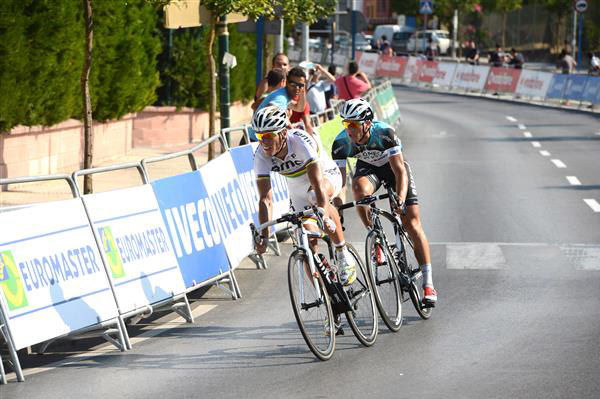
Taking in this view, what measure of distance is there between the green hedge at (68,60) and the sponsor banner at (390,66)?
35333 mm

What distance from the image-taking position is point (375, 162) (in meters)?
10.6

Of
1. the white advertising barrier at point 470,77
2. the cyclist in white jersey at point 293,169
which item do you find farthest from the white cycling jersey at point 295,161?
the white advertising barrier at point 470,77

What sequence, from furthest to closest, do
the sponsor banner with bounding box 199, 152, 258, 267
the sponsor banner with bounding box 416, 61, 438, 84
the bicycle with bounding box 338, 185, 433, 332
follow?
the sponsor banner with bounding box 416, 61, 438, 84, the sponsor banner with bounding box 199, 152, 258, 267, the bicycle with bounding box 338, 185, 433, 332

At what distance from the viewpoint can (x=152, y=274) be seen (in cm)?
1040

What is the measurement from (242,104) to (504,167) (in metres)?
12.3

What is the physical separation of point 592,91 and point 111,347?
35.7m

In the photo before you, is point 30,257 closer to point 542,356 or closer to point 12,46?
point 542,356

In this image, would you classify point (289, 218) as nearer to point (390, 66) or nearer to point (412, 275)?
point (412, 275)

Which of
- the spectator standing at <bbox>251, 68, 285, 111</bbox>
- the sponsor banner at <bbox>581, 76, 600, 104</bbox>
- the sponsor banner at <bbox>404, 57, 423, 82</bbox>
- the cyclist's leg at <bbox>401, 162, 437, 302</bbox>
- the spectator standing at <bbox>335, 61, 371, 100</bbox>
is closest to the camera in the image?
the cyclist's leg at <bbox>401, 162, 437, 302</bbox>

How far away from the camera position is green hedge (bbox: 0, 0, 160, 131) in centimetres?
1884

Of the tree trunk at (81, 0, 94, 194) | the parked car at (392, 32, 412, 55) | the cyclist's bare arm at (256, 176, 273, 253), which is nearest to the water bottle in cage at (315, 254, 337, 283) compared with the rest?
the cyclist's bare arm at (256, 176, 273, 253)

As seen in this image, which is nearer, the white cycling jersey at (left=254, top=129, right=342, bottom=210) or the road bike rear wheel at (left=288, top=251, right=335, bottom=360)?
the road bike rear wheel at (left=288, top=251, right=335, bottom=360)

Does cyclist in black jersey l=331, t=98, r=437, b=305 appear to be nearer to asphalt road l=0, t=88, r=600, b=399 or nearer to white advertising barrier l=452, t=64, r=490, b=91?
asphalt road l=0, t=88, r=600, b=399

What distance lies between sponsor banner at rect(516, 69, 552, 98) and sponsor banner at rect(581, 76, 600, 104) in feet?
9.53
